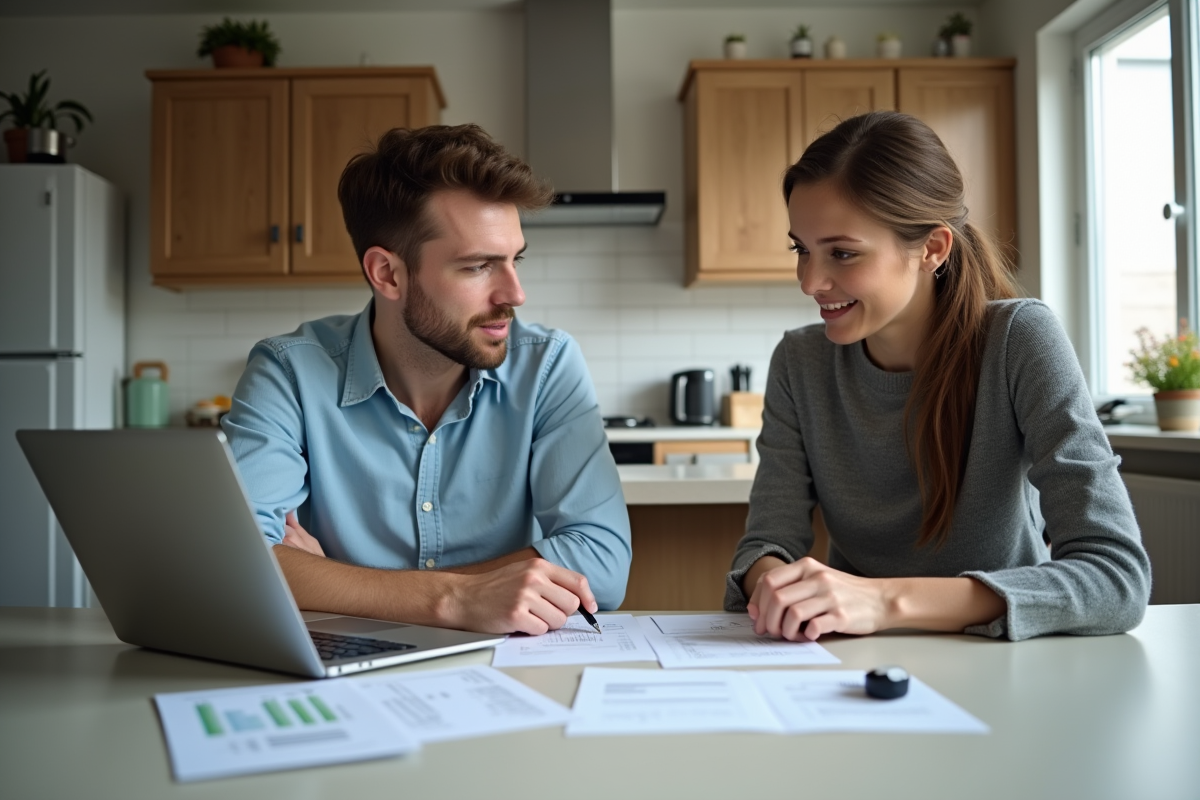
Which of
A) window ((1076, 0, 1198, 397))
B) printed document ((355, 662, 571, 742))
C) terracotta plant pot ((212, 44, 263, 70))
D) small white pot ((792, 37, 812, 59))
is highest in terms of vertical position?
small white pot ((792, 37, 812, 59))

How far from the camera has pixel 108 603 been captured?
1028 millimetres

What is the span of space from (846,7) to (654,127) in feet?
3.41

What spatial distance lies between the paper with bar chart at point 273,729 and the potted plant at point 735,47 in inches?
155

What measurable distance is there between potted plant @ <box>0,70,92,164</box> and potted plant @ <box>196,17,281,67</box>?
60cm

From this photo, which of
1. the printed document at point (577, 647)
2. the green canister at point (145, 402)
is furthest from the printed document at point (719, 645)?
the green canister at point (145, 402)

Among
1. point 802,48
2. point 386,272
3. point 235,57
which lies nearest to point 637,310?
point 802,48

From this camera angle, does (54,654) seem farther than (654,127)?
No

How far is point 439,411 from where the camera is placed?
1638mm

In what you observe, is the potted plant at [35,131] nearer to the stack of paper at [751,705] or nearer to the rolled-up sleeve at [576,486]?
the rolled-up sleeve at [576,486]

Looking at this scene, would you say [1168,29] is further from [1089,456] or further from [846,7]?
[1089,456]

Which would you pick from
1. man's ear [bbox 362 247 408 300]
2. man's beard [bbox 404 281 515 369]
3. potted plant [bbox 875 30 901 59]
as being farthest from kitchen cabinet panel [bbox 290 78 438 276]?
man's beard [bbox 404 281 515 369]

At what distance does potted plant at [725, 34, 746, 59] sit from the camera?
429 centimetres

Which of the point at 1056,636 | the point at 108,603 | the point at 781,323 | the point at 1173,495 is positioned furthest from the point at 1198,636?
the point at 781,323

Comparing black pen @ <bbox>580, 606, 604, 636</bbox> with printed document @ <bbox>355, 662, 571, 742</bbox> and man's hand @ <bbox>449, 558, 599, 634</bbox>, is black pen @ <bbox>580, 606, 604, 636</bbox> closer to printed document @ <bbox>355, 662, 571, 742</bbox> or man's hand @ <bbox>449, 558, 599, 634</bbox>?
man's hand @ <bbox>449, 558, 599, 634</bbox>
